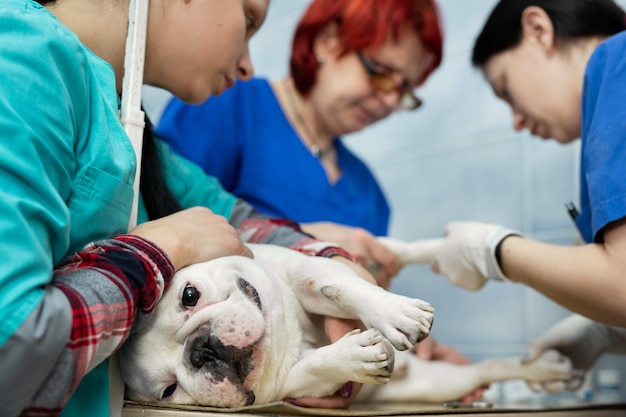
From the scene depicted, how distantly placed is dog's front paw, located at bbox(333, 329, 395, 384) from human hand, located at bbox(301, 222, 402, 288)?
1.29 feet

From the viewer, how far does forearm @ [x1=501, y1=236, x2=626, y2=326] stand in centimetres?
89

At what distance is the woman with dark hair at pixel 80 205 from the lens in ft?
1.73

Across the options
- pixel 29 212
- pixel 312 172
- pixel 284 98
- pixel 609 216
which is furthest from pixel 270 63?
pixel 29 212

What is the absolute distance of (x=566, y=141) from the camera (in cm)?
125

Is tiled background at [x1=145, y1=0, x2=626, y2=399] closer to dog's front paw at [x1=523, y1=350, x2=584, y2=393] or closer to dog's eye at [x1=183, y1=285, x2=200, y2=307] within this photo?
dog's front paw at [x1=523, y1=350, x2=584, y2=393]

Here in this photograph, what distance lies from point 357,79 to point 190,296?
1.02m

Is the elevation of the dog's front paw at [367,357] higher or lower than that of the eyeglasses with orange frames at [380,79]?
lower

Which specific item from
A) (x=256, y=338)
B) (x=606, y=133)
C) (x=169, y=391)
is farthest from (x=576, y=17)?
(x=169, y=391)

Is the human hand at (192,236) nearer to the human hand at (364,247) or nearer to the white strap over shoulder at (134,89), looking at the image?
the white strap over shoulder at (134,89)

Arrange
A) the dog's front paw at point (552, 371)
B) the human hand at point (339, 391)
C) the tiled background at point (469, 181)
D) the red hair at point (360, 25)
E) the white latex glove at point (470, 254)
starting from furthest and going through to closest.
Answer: the tiled background at point (469, 181), the red hair at point (360, 25), the dog's front paw at point (552, 371), the white latex glove at point (470, 254), the human hand at point (339, 391)

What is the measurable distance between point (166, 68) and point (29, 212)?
415 mm

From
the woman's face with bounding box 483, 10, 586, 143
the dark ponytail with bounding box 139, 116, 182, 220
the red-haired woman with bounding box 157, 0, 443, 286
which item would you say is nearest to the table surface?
the dark ponytail with bounding box 139, 116, 182, 220

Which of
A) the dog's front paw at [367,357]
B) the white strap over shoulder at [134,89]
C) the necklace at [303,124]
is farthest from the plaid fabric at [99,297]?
the necklace at [303,124]

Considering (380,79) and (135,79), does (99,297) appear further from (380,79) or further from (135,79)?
(380,79)
